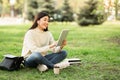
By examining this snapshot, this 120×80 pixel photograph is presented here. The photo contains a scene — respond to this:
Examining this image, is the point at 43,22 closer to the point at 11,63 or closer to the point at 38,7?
the point at 11,63

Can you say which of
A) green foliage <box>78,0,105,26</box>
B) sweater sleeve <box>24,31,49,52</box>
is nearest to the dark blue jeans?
sweater sleeve <box>24,31,49,52</box>

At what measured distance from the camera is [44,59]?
7.93m

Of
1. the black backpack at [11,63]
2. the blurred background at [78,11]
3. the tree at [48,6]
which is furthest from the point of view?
the tree at [48,6]

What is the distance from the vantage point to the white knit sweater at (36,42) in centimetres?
793

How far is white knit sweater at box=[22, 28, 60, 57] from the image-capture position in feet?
26.0

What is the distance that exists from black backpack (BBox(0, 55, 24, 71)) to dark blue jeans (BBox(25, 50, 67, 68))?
166mm

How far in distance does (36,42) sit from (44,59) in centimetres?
45

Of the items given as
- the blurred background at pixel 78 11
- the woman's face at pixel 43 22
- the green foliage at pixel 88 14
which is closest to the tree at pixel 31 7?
the blurred background at pixel 78 11

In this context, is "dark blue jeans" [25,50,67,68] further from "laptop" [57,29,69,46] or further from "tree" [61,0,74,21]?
"tree" [61,0,74,21]

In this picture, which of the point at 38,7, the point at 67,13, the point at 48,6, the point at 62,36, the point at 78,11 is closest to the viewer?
the point at 62,36

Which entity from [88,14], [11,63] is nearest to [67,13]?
[88,14]

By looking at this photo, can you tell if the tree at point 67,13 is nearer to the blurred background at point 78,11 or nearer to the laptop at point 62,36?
the blurred background at point 78,11

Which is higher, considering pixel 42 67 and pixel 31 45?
pixel 31 45

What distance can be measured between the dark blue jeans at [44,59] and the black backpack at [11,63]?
17cm
